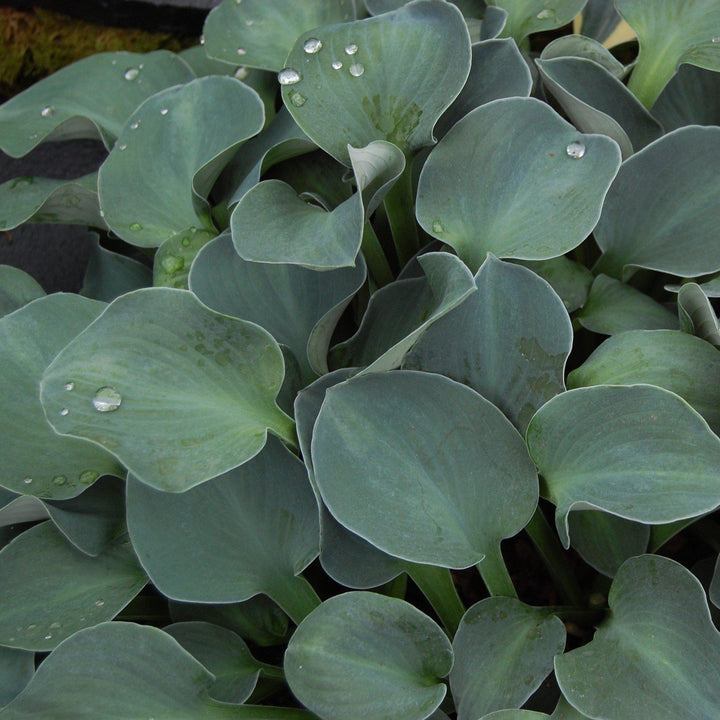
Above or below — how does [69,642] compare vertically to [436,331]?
below

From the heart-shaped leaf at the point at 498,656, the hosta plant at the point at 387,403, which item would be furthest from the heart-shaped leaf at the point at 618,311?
the heart-shaped leaf at the point at 498,656

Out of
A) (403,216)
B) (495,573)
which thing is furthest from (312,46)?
(495,573)

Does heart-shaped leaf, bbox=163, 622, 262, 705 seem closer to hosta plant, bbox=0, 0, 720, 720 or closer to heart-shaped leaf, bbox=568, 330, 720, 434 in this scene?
A: hosta plant, bbox=0, 0, 720, 720

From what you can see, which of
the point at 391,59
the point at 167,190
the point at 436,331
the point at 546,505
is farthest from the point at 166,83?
the point at 546,505

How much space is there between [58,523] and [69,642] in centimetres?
10

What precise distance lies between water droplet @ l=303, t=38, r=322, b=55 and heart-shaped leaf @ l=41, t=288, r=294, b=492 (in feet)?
0.70

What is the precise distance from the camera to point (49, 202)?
67cm

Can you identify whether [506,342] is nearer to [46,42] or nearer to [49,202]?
[49,202]

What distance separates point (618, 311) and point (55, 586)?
429mm

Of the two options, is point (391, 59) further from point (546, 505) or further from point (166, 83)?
point (546, 505)

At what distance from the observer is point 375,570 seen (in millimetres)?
495

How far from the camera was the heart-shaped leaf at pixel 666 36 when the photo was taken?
0.61m

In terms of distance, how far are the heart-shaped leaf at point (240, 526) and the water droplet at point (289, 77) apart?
0.25 meters

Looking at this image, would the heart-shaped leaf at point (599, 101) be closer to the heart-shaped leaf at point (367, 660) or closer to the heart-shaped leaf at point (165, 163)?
the heart-shaped leaf at point (165, 163)
